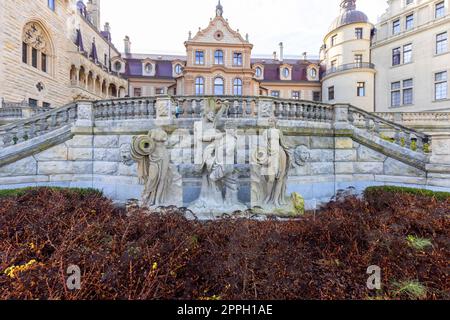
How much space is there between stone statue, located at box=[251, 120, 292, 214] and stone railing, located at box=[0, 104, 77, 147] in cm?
655

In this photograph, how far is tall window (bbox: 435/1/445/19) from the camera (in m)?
24.0

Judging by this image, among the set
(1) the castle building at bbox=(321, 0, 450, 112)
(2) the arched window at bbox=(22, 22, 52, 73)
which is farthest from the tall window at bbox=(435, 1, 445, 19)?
(2) the arched window at bbox=(22, 22, 52, 73)

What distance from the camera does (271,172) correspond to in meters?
6.11

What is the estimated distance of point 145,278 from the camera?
3014mm

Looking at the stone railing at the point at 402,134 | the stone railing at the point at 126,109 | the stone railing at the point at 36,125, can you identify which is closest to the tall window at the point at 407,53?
the stone railing at the point at 402,134

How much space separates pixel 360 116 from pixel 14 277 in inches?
401

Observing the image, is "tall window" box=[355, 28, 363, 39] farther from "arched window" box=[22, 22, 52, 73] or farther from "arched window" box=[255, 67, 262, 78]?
"arched window" box=[22, 22, 52, 73]

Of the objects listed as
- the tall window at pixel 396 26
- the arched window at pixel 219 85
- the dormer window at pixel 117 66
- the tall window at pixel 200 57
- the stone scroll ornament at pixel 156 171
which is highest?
the tall window at pixel 396 26

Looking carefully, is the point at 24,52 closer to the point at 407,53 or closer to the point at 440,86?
the point at 407,53

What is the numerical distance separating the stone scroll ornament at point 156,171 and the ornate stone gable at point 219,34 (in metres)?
30.8

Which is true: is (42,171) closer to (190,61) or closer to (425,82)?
(190,61)

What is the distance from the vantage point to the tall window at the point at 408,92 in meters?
26.7

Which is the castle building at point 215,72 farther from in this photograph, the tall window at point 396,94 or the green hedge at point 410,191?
the green hedge at point 410,191
